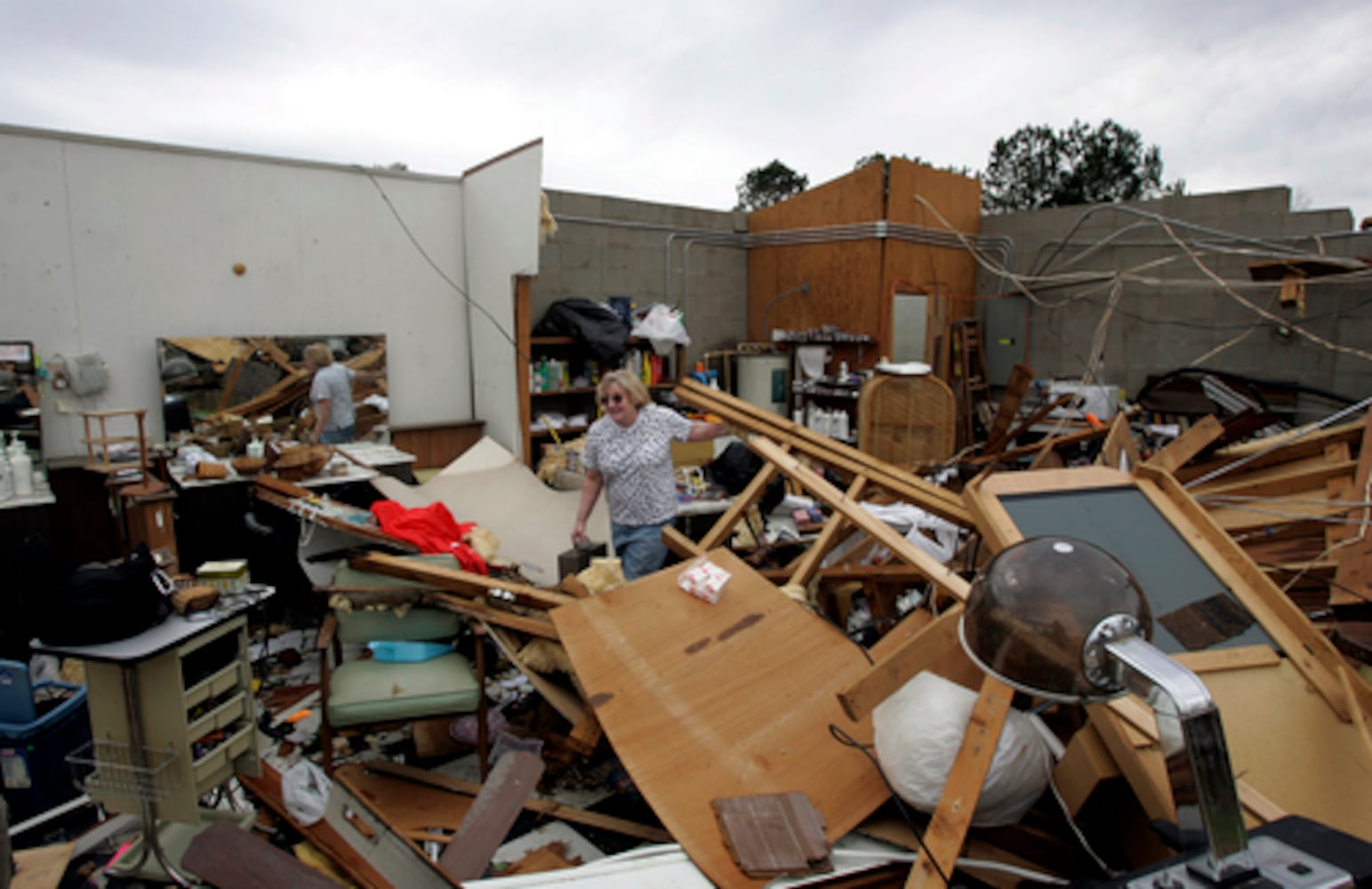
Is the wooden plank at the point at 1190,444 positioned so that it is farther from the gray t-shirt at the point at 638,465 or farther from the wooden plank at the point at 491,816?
the wooden plank at the point at 491,816

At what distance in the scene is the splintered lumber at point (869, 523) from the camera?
2480 mm

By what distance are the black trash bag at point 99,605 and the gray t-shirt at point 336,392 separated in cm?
375

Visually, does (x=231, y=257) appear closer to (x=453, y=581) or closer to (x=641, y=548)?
(x=453, y=581)

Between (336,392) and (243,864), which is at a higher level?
(336,392)

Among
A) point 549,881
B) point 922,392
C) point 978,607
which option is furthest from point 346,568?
point 922,392

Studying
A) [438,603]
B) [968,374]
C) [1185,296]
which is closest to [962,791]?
[438,603]

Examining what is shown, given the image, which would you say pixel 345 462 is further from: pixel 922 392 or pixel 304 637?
pixel 922 392

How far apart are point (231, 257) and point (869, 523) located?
5.31 meters

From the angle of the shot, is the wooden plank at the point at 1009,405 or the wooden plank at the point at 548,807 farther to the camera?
the wooden plank at the point at 1009,405

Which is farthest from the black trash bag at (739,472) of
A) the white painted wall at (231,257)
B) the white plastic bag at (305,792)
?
the white plastic bag at (305,792)

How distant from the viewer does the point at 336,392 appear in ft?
19.8

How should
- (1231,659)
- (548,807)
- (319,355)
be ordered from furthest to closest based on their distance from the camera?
(319,355) → (548,807) → (1231,659)

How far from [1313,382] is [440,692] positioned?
853 cm

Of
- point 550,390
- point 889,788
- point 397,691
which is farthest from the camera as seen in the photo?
point 550,390
